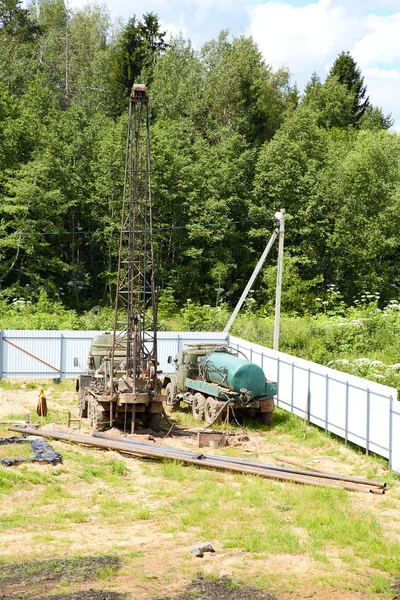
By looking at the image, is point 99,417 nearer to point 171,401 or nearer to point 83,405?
point 83,405

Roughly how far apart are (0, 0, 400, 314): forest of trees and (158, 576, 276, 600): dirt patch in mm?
31788

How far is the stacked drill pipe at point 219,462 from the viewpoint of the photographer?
597 inches

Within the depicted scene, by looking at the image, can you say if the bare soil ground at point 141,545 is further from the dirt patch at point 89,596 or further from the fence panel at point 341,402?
the fence panel at point 341,402

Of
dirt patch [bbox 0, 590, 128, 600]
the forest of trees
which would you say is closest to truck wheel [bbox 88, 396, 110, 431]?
dirt patch [bbox 0, 590, 128, 600]

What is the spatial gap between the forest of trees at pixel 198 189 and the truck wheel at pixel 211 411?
21.4m

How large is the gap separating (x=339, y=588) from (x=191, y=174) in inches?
1527

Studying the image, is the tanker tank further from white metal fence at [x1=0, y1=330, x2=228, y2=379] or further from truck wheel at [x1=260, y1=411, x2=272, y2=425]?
white metal fence at [x1=0, y1=330, x2=228, y2=379]

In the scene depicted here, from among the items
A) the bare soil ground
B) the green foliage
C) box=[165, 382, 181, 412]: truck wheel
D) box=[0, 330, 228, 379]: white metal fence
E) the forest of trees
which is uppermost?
the green foliage

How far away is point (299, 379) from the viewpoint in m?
22.4

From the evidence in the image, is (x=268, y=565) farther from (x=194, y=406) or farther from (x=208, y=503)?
(x=194, y=406)

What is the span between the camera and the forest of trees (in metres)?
43.3

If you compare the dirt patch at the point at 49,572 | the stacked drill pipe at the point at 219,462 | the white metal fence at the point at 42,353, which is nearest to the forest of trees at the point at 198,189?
the white metal fence at the point at 42,353

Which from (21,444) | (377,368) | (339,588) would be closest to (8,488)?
(21,444)

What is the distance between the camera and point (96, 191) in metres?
46.3
